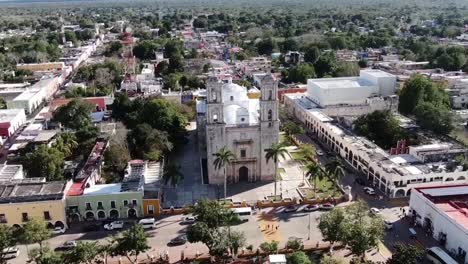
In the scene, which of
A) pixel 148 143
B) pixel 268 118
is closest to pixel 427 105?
pixel 268 118

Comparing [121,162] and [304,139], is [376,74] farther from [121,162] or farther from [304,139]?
[121,162]

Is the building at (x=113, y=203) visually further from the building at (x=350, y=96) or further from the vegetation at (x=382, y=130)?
the building at (x=350, y=96)

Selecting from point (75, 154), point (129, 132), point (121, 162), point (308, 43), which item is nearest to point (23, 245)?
point (121, 162)

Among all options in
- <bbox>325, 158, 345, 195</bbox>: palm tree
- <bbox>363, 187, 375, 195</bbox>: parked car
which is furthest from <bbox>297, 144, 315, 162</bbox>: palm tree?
<bbox>325, 158, 345, 195</bbox>: palm tree

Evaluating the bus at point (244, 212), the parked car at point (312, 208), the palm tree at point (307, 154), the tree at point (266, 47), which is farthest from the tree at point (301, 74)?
the bus at point (244, 212)

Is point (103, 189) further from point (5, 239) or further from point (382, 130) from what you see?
point (382, 130)

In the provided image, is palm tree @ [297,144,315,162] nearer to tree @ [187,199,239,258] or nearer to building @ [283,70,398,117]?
building @ [283,70,398,117]
